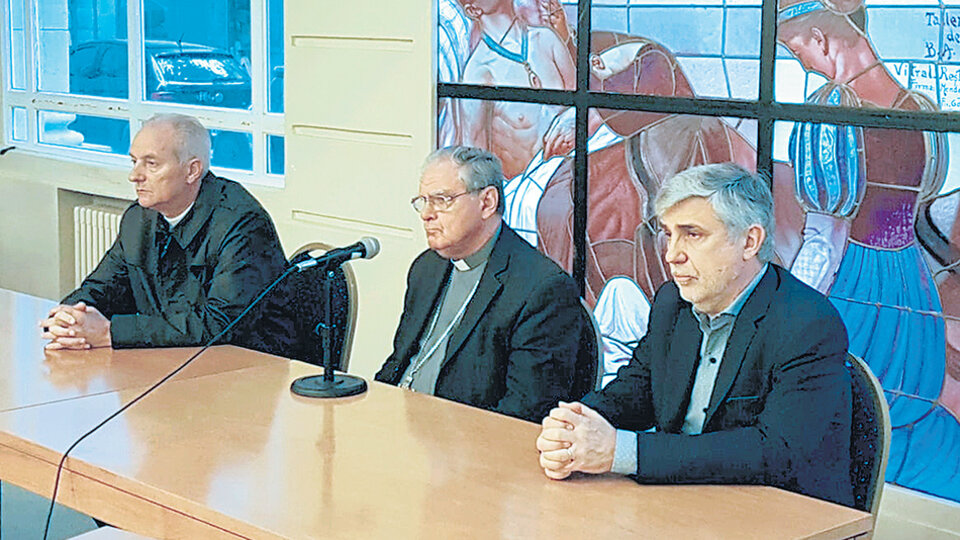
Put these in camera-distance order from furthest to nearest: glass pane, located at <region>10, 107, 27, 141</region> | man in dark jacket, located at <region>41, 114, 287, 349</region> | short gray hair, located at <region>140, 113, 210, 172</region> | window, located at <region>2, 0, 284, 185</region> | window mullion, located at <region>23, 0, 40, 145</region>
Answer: glass pane, located at <region>10, 107, 27, 141</region> → window mullion, located at <region>23, 0, 40, 145</region> → window, located at <region>2, 0, 284, 185</region> → short gray hair, located at <region>140, 113, 210, 172</region> → man in dark jacket, located at <region>41, 114, 287, 349</region>

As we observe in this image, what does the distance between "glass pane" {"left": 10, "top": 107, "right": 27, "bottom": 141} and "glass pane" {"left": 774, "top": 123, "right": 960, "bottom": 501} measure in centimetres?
467

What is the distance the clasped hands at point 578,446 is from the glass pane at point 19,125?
5.56 metres

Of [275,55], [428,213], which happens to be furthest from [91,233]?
[428,213]

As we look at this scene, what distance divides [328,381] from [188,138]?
1.04 m

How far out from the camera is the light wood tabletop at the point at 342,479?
2266mm

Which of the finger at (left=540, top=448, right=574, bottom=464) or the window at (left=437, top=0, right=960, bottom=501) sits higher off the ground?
the window at (left=437, top=0, right=960, bottom=501)

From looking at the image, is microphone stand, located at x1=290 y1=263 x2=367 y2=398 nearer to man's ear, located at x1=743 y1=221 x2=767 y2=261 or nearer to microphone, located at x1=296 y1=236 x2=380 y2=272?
microphone, located at x1=296 y1=236 x2=380 y2=272

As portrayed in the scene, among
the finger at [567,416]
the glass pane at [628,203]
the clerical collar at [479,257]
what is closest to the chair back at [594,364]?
the clerical collar at [479,257]

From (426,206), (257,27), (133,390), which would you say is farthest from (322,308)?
(257,27)

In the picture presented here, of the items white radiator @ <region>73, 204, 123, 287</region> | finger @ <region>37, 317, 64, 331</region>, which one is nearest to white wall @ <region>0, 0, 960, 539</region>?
Answer: white radiator @ <region>73, 204, 123, 287</region>

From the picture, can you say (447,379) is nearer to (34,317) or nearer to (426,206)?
(426,206)

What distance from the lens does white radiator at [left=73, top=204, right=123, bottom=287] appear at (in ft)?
21.6

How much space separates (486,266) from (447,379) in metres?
0.30

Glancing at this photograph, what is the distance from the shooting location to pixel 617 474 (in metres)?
2.53
